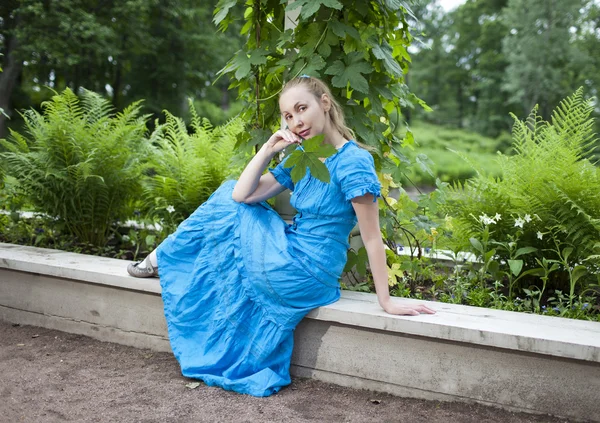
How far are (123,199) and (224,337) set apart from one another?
1844 mm

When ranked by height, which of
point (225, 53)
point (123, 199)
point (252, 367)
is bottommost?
point (252, 367)

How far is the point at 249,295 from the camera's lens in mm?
2510

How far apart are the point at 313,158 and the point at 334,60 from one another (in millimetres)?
758

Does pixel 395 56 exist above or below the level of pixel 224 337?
above

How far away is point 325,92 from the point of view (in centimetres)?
249

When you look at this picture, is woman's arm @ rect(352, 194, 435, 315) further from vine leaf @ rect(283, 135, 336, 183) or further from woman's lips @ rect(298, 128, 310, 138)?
woman's lips @ rect(298, 128, 310, 138)

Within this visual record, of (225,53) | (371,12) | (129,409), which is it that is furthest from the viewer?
(225,53)

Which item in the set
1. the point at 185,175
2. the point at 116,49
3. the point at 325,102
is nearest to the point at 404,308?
the point at 325,102

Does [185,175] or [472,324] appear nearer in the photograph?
[472,324]

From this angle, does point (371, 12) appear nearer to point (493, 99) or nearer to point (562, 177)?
point (562, 177)

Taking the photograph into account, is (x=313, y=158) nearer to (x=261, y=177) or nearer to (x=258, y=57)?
(x=261, y=177)

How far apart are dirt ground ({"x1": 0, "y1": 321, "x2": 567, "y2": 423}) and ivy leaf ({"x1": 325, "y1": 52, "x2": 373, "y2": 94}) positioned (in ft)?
4.52

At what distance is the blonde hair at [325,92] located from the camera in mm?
2463

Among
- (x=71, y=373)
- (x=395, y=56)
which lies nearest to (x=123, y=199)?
(x=71, y=373)
